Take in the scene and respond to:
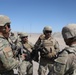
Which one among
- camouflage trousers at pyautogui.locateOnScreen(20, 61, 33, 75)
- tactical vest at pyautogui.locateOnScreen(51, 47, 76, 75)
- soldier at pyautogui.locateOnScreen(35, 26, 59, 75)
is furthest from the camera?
camouflage trousers at pyautogui.locateOnScreen(20, 61, 33, 75)

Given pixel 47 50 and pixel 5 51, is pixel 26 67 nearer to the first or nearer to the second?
pixel 47 50

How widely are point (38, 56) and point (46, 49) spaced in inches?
12.6

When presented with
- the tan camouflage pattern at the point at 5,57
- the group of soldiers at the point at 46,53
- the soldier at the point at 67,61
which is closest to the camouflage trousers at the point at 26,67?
the group of soldiers at the point at 46,53

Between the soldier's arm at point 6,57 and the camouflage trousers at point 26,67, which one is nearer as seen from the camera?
the soldier's arm at point 6,57

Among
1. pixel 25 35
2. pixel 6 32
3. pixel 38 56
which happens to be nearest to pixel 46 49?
pixel 38 56

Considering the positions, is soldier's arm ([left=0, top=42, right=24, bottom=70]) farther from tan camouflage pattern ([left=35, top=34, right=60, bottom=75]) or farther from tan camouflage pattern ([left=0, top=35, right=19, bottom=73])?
tan camouflage pattern ([left=35, top=34, right=60, bottom=75])

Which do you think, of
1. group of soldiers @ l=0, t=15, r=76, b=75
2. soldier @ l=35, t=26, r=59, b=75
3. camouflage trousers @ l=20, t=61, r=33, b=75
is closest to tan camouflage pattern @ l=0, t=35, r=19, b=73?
group of soldiers @ l=0, t=15, r=76, b=75

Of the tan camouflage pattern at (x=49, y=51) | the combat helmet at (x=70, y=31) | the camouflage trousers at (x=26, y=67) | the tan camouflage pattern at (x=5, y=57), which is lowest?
the camouflage trousers at (x=26, y=67)

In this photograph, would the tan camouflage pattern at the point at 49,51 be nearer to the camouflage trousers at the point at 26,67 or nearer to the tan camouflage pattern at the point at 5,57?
Result: the camouflage trousers at the point at 26,67

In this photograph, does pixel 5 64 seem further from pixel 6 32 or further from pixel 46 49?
pixel 46 49

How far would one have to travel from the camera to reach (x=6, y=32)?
13.6 ft

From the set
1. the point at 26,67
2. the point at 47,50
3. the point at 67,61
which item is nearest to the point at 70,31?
the point at 67,61

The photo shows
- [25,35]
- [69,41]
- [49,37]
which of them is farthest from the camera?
[25,35]

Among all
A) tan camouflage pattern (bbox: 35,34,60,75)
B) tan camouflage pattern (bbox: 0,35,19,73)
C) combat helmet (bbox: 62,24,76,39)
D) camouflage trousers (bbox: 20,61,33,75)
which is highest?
Result: combat helmet (bbox: 62,24,76,39)
